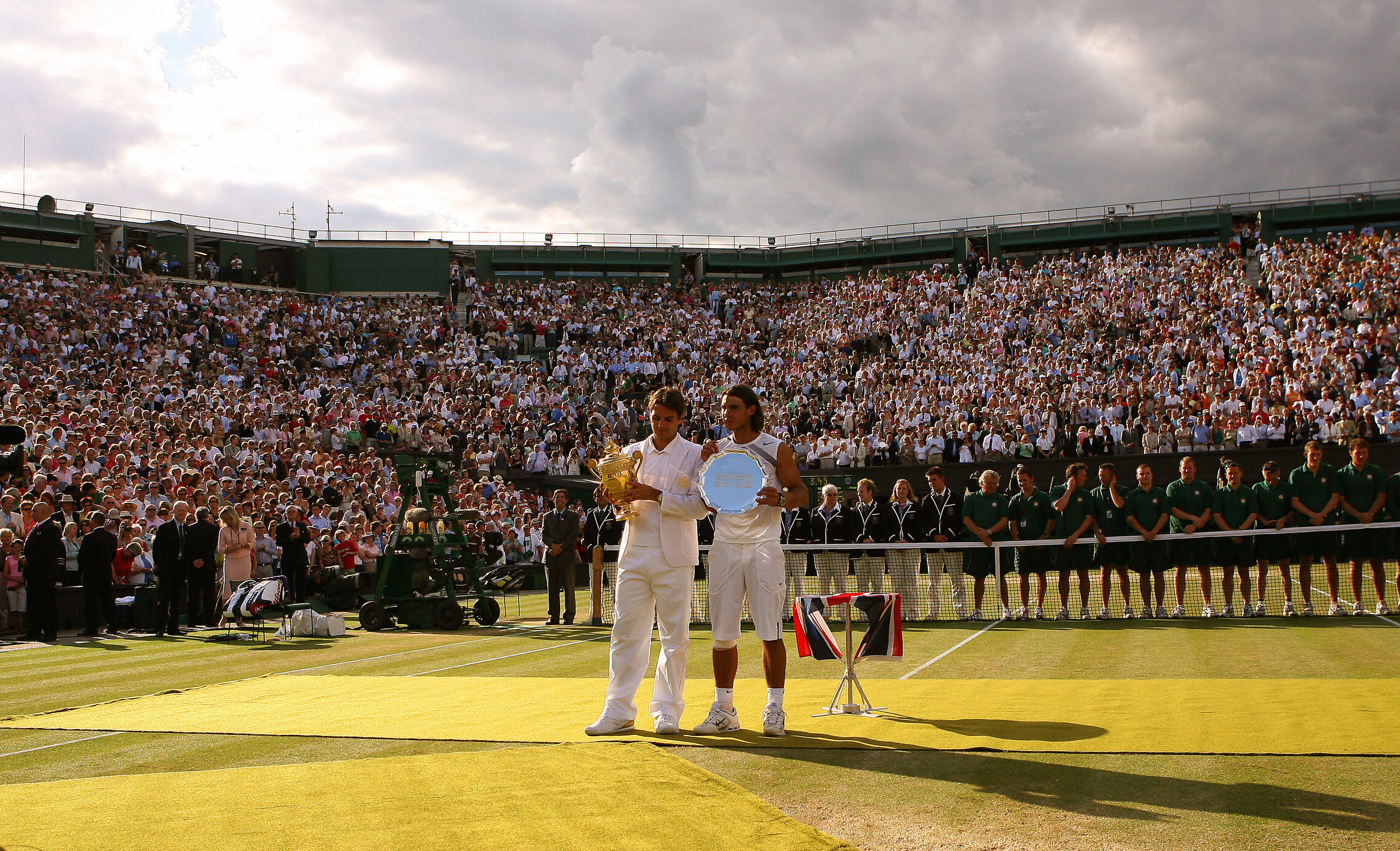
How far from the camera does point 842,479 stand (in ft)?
92.4

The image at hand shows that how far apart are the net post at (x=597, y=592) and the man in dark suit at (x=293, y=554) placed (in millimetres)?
5438

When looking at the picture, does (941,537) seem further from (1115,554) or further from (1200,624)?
(1200,624)

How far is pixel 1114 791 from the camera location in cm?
470

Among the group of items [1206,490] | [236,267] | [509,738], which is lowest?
→ [509,738]

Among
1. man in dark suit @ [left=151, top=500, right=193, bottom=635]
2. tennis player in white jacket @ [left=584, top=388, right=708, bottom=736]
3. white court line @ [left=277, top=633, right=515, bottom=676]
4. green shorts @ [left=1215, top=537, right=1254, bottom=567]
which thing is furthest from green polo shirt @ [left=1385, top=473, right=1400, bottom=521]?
man in dark suit @ [left=151, top=500, right=193, bottom=635]

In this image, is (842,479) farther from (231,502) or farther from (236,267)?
(236,267)

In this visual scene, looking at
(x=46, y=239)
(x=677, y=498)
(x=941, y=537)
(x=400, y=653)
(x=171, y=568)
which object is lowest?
(x=400, y=653)

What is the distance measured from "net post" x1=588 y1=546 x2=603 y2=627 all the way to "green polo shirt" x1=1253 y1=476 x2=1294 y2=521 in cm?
861

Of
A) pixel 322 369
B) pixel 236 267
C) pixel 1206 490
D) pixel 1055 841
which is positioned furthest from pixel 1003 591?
pixel 236 267

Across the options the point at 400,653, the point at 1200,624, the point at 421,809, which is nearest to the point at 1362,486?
the point at 1200,624

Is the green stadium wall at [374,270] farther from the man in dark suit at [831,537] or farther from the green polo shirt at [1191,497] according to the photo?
the green polo shirt at [1191,497]

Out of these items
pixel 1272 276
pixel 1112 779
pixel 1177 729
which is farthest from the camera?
pixel 1272 276

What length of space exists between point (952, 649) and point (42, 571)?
1178 centimetres

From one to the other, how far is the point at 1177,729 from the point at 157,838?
16.3ft
